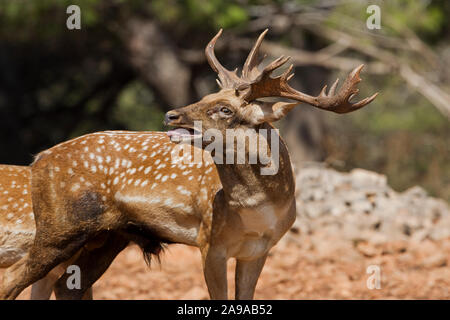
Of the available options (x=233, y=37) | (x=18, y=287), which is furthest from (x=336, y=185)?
(x=18, y=287)

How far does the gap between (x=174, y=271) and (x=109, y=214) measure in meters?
2.70

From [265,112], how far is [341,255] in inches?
144

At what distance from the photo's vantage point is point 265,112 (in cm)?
482

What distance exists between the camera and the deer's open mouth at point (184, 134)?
4707 millimetres

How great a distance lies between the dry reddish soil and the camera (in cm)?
679

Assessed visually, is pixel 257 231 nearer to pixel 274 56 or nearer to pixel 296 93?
pixel 296 93

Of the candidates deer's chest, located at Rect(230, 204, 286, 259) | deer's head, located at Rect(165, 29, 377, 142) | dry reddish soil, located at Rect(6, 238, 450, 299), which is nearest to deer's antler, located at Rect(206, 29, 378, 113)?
deer's head, located at Rect(165, 29, 377, 142)

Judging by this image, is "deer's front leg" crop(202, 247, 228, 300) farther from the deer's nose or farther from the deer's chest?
the deer's nose

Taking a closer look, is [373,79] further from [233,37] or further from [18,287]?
[18,287]

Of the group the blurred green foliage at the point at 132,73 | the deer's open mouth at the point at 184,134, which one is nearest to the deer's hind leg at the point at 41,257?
the deer's open mouth at the point at 184,134

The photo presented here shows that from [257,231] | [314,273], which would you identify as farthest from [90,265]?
[314,273]

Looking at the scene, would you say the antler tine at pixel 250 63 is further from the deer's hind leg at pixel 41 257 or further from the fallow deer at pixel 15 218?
the fallow deer at pixel 15 218

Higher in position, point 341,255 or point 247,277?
point 247,277

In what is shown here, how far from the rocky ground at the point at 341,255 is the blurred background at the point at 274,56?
4cm
